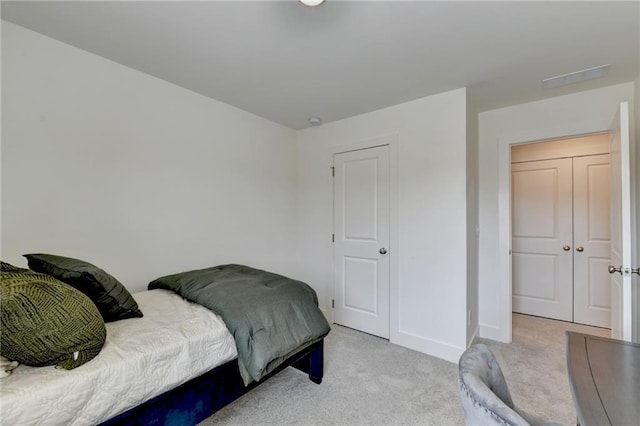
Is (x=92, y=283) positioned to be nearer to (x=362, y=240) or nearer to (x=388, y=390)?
(x=388, y=390)

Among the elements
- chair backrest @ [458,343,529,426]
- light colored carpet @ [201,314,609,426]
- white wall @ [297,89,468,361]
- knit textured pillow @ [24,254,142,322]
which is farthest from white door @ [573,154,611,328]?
knit textured pillow @ [24,254,142,322]

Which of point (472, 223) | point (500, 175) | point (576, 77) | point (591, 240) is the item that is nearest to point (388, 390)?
point (472, 223)

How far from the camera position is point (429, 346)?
103 inches

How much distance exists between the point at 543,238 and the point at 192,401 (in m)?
4.25

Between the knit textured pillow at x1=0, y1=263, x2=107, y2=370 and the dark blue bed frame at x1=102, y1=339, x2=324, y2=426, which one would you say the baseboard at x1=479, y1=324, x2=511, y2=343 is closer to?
the dark blue bed frame at x1=102, y1=339, x2=324, y2=426

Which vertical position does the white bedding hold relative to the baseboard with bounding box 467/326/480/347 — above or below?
above

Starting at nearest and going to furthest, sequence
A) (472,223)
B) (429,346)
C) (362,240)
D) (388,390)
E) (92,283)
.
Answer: (92,283) → (388,390) → (429,346) → (472,223) → (362,240)

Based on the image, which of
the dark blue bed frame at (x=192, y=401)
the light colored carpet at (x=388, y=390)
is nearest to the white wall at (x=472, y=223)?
the light colored carpet at (x=388, y=390)

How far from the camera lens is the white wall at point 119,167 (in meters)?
1.72

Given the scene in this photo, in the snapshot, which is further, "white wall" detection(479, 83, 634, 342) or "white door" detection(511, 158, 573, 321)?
"white door" detection(511, 158, 573, 321)

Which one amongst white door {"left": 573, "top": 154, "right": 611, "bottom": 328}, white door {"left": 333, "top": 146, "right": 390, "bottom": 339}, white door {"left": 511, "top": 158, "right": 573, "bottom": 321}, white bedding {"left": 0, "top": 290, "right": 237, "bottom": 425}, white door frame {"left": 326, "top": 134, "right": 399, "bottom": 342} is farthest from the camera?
white door {"left": 511, "top": 158, "right": 573, "bottom": 321}

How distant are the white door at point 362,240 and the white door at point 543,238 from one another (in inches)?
85.8

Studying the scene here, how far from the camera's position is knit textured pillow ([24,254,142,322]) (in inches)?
51.8

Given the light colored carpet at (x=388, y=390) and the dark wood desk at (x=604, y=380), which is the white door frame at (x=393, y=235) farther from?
the dark wood desk at (x=604, y=380)
